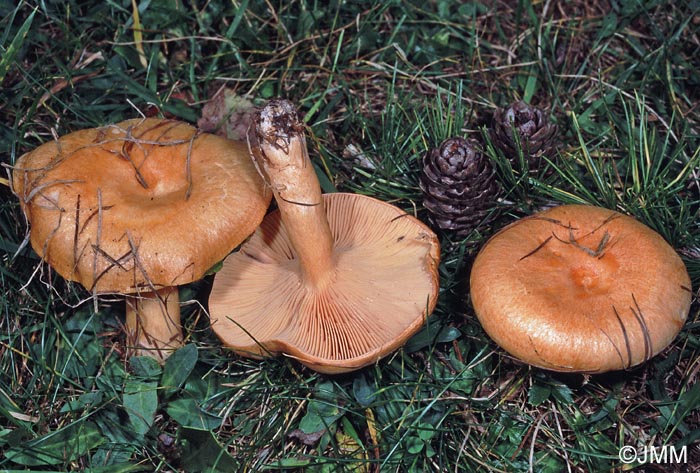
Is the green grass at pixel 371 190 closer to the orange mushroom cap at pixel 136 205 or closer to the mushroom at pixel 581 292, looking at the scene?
the orange mushroom cap at pixel 136 205

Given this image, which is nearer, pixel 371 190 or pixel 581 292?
pixel 581 292

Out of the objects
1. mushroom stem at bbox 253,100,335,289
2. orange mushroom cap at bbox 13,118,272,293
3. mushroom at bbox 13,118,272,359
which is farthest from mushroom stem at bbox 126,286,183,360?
mushroom stem at bbox 253,100,335,289

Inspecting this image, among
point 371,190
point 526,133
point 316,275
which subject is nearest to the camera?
point 316,275

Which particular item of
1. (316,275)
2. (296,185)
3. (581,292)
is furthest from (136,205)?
(581,292)

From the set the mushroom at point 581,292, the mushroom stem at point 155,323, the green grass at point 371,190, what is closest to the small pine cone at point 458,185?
the green grass at point 371,190

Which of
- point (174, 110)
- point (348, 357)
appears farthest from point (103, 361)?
point (174, 110)

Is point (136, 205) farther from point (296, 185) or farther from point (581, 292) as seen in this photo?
point (581, 292)

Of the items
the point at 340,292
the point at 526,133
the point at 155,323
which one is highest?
the point at 526,133
